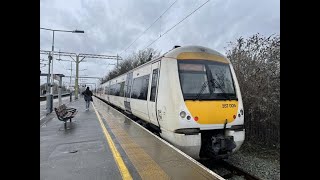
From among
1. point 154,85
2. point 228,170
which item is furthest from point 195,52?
point 228,170

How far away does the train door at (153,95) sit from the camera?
27.9ft

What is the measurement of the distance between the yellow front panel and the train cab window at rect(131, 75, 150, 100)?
9.61 ft

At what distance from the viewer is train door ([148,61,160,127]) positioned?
851cm

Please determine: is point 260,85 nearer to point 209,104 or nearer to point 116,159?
point 209,104

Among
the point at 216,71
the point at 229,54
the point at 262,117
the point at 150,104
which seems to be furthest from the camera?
the point at 229,54

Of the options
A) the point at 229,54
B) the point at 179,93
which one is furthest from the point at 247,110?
the point at 179,93

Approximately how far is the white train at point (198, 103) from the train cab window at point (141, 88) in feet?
4.98

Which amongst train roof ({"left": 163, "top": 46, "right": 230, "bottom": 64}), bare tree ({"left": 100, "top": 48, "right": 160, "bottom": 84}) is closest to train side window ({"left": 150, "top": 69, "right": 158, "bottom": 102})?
train roof ({"left": 163, "top": 46, "right": 230, "bottom": 64})

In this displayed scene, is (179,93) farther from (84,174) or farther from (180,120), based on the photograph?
(84,174)

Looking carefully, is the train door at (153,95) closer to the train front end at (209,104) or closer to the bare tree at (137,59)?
the train front end at (209,104)

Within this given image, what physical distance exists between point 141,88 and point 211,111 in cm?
418

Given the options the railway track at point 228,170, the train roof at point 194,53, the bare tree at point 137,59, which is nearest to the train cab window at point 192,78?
the train roof at point 194,53
